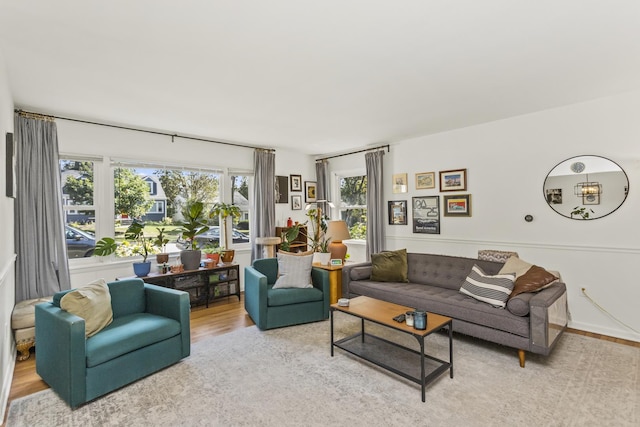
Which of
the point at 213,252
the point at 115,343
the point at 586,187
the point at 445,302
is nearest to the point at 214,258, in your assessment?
the point at 213,252

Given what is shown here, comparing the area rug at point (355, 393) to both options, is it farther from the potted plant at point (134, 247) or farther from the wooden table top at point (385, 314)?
the potted plant at point (134, 247)

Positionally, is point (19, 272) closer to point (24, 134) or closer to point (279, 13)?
point (24, 134)

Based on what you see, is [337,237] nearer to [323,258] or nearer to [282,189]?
[323,258]

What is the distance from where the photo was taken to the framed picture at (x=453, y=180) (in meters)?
4.44

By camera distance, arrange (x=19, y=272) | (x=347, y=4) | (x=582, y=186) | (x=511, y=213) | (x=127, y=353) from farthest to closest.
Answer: (x=511, y=213) → (x=582, y=186) → (x=19, y=272) → (x=127, y=353) → (x=347, y=4)

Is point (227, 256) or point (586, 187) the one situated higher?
point (586, 187)

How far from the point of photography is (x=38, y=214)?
3.44 metres

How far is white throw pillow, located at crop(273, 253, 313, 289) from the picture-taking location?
382cm

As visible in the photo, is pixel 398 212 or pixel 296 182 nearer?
pixel 398 212

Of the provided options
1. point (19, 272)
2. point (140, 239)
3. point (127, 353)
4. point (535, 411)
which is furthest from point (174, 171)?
point (535, 411)

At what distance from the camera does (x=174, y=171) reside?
4.79 metres

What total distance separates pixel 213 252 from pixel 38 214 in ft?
6.74

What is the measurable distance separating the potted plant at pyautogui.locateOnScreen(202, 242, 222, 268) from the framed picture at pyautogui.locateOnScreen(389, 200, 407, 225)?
279 centimetres

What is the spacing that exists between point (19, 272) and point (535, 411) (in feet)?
15.5
